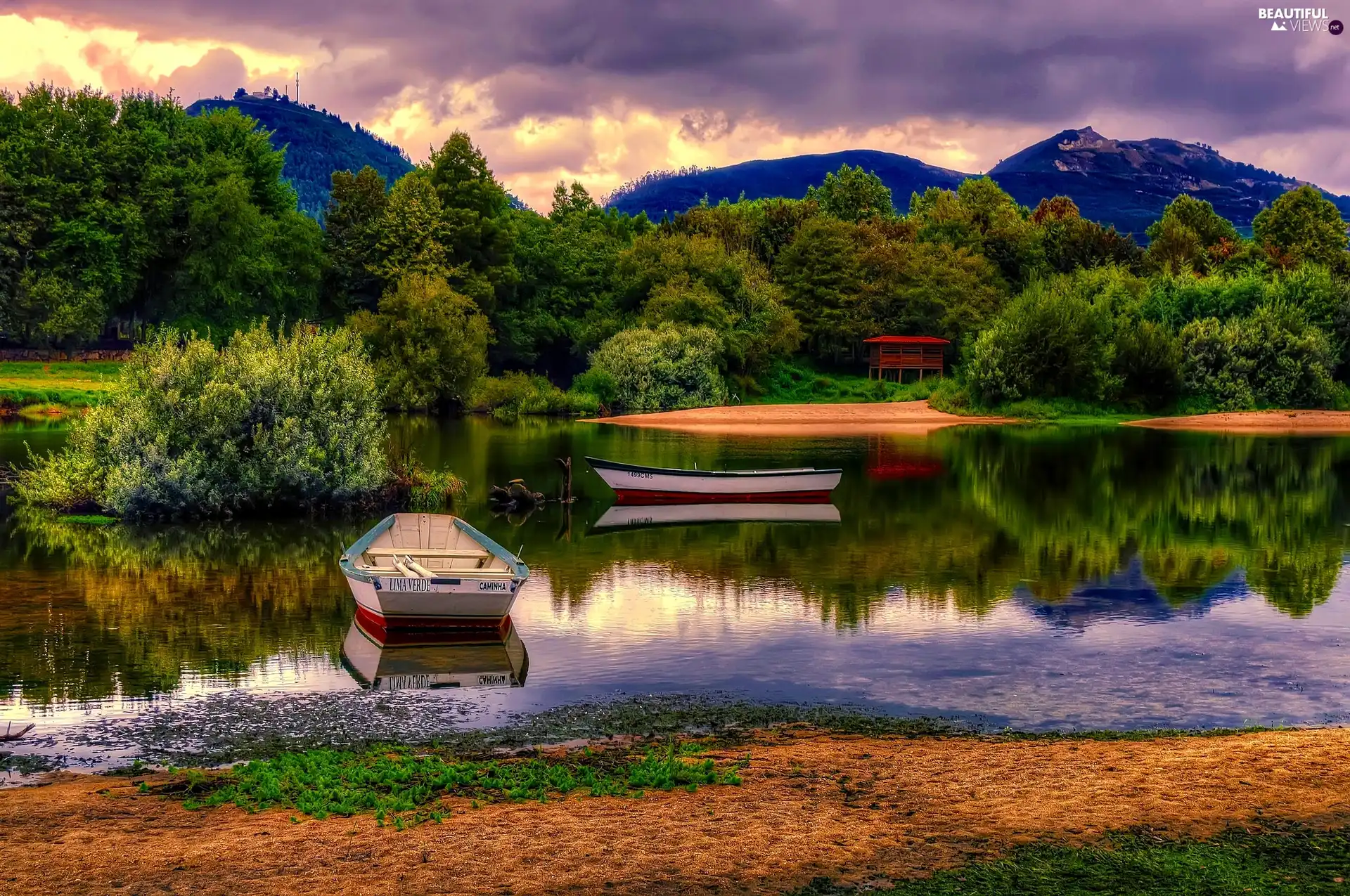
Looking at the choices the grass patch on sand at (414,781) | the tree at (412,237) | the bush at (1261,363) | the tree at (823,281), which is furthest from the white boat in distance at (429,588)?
the tree at (823,281)

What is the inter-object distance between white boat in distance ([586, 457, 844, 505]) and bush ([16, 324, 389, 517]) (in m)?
8.19

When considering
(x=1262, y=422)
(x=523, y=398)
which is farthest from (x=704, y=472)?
(x=1262, y=422)

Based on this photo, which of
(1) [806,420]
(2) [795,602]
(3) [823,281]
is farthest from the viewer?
(3) [823,281]

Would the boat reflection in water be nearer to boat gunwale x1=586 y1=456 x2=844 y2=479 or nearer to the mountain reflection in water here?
the mountain reflection in water

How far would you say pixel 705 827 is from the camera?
1080 cm

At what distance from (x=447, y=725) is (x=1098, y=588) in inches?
615

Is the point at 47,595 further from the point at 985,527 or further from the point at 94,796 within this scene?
the point at 985,527

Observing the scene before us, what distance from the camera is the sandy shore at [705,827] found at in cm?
958

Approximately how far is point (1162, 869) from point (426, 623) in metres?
13.5

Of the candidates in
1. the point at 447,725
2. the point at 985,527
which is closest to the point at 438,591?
the point at 447,725

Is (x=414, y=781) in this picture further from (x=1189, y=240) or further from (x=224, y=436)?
(x=1189, y=240)

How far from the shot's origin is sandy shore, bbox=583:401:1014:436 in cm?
7194

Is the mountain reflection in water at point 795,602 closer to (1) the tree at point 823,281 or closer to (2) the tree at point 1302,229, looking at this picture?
(1) the tree at point 823,281

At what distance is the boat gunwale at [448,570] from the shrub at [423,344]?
58092 mm
